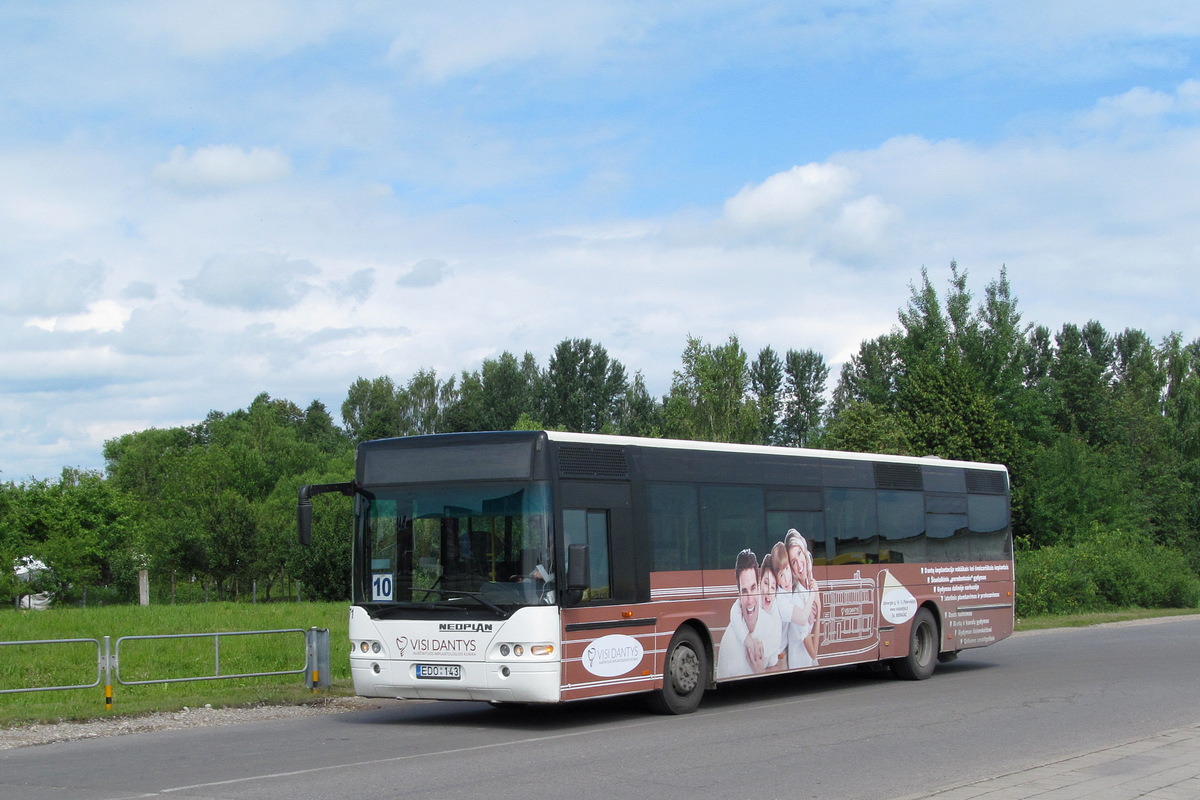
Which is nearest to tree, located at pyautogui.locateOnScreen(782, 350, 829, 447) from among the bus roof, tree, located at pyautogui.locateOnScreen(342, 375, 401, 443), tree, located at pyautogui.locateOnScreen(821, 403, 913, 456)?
tree, located at pyautogui.locateOnScreen(342, 375, 401, 443)

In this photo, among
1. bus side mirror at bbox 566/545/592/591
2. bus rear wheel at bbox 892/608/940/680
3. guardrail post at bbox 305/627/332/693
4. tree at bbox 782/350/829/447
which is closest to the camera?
→ bus side mirror at bbox 566/545/592/591

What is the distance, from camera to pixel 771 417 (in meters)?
89.1

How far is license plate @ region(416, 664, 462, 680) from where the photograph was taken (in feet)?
41.0

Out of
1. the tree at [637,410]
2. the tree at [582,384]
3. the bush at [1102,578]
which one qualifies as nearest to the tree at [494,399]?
the tree at [582,384]

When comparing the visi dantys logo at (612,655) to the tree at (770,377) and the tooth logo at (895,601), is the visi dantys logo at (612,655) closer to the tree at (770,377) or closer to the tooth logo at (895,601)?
the tooth logo at (895,601)

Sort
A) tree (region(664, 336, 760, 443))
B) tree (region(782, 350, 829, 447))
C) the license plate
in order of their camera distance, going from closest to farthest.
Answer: the license plate → tree (region(664, 336, 760, 443)) → tree (region(782, 350, 829, 447))

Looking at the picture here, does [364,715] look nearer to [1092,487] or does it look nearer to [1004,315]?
[1092,487]

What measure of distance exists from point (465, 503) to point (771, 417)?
77.7m

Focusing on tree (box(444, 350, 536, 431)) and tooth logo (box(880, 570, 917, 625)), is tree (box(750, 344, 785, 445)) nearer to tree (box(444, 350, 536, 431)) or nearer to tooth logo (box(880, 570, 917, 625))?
tree (box(444, 350, 536, 431))

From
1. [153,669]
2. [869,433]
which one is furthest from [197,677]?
[869,433]

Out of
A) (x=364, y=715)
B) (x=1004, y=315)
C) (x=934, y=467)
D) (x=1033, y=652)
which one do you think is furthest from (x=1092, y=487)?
(x=364, y=715)

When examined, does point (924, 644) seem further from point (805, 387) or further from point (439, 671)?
point (805, 387)

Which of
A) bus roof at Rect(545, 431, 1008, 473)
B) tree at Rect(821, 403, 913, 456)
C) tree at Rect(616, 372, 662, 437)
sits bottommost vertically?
bus roof at Rect(545, 431, 1008, 473)

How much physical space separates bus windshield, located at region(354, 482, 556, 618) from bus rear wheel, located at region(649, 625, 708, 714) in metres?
2.11
